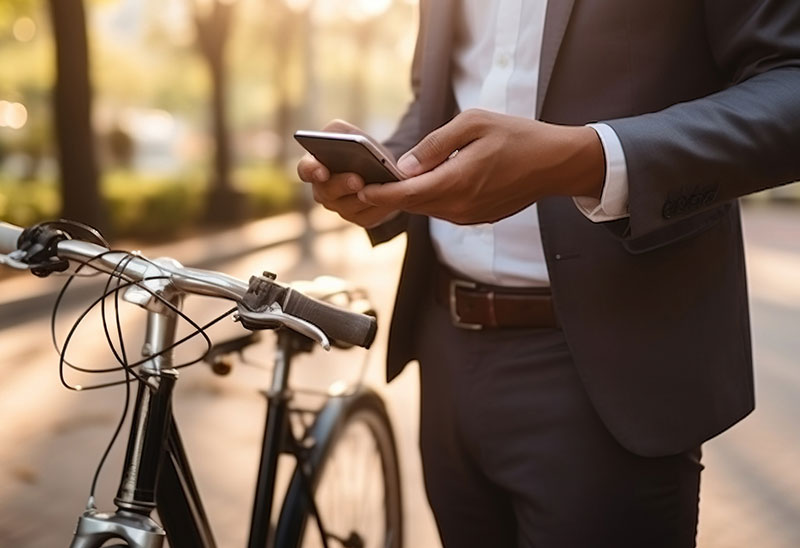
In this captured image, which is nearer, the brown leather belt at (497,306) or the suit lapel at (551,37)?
the suit lapel at (551,37)

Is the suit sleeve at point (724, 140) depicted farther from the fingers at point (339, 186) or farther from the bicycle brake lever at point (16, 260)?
the bicycle brake lever at point (16, 260)

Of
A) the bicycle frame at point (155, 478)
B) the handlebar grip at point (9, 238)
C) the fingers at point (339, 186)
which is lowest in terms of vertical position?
the bicycle frame at point (155, 478)

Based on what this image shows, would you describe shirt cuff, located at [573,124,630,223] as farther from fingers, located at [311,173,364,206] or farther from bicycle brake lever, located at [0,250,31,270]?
bicycle brake lever, located at [0,250,31,270]

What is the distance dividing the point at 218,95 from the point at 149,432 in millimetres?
17068

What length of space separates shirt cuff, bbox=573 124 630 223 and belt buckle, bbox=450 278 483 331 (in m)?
0.47

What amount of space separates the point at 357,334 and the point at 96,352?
6.03 meters

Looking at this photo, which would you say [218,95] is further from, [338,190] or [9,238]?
[338,190]

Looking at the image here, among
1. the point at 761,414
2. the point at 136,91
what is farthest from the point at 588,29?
the point at 136,91

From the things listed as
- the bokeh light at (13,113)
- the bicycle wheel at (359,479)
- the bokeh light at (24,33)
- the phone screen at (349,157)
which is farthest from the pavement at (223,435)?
the bokeh light at (13,113)

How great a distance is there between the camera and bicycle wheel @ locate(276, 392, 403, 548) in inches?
95.0

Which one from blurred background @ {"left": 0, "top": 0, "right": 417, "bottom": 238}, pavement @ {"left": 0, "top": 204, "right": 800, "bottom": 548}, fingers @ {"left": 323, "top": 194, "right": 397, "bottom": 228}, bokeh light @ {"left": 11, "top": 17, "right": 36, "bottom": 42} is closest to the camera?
fingers @ {"left": 323, "top": 194, "right": 397, "bottom": 228}

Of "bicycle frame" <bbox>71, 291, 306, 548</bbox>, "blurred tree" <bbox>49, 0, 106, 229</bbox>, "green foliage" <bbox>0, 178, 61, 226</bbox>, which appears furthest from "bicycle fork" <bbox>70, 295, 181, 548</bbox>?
"blurred tree" <bbox>49, 0, 106, 229</bbox>

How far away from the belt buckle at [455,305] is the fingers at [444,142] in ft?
1.77

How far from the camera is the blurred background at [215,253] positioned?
4.70 meters
